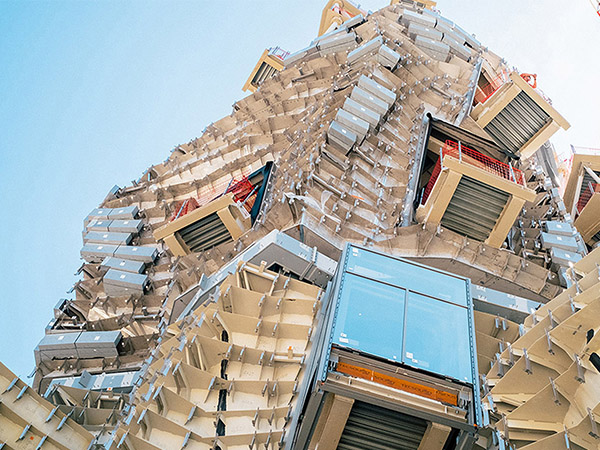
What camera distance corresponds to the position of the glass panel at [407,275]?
13.6 m

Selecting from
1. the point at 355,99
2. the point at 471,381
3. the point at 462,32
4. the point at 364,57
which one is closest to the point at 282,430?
the point at 471,381

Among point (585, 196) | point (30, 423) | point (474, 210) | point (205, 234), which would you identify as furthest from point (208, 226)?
point (585, 196)

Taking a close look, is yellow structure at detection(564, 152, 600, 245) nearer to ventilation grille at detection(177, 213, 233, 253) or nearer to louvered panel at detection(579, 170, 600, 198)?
louvered panel at detection(579, 170, 600, 198)

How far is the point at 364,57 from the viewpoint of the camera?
31703mm

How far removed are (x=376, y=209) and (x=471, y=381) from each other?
34.0 feet

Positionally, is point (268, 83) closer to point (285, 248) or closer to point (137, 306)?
point (137, 306)

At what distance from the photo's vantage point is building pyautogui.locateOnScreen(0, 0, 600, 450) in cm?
1131

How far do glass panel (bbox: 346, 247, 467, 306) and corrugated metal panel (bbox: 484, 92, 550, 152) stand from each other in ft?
49.9

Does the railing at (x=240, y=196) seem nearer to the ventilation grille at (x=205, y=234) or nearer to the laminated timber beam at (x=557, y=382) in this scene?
the ventilation grille at (x=205, y=234)

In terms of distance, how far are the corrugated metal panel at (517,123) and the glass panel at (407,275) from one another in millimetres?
15224

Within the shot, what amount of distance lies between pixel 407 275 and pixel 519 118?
1668cm

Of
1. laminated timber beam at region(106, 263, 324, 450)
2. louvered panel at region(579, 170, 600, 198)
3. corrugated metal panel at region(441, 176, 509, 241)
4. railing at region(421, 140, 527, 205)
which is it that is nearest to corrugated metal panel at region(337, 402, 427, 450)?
laminated timber beam at region(106, 263, 324, 450)

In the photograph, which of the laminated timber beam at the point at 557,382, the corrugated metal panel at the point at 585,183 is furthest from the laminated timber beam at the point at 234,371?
the corrugated metal panel at the point at 585,183

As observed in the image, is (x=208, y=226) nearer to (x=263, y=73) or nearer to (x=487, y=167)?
(x=487, y=167)
